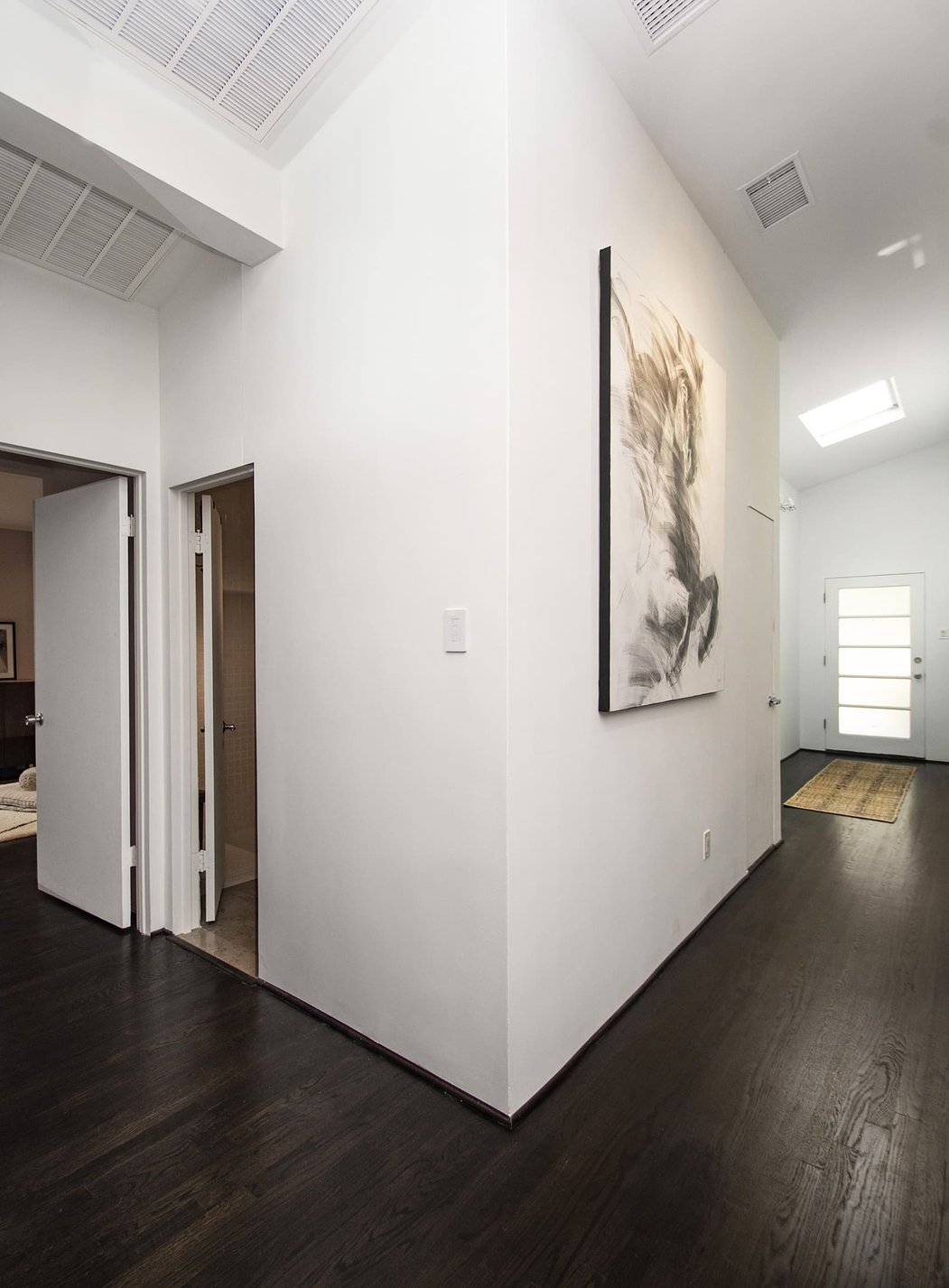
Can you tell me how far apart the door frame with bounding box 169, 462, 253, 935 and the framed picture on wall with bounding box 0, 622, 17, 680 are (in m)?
5.46

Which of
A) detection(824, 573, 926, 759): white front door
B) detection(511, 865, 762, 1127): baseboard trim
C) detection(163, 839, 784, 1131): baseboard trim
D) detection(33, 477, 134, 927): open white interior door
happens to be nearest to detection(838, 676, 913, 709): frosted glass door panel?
detection(824, 573, 926, 759): white front door

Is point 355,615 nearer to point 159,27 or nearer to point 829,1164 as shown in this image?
point 159,27

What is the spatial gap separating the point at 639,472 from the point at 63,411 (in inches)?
93.4

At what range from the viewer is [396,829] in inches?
79.0

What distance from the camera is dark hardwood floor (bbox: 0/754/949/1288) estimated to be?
140cm

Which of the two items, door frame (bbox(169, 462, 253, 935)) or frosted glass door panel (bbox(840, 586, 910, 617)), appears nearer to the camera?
door frame (bbox(169, 462, 253, 935))

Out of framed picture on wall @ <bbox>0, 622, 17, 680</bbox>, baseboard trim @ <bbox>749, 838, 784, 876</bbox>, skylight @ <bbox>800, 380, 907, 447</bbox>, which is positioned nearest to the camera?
baseboard trim @ <bbox>749, 838, 784, 876</bbox>

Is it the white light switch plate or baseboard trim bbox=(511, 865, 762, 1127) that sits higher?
the white light switch plate

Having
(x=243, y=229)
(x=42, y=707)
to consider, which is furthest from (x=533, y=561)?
(x=42, y=707)

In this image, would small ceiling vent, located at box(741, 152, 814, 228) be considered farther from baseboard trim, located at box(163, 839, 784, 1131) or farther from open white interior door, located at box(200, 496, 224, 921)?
baseboard trim, located at box(163, 839, 784, 1131)

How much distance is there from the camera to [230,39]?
6.40ft

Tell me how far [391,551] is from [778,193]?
2.50 meters

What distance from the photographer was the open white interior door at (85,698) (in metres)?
3.01

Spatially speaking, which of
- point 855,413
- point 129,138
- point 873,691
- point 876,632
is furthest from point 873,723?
point 129,138
